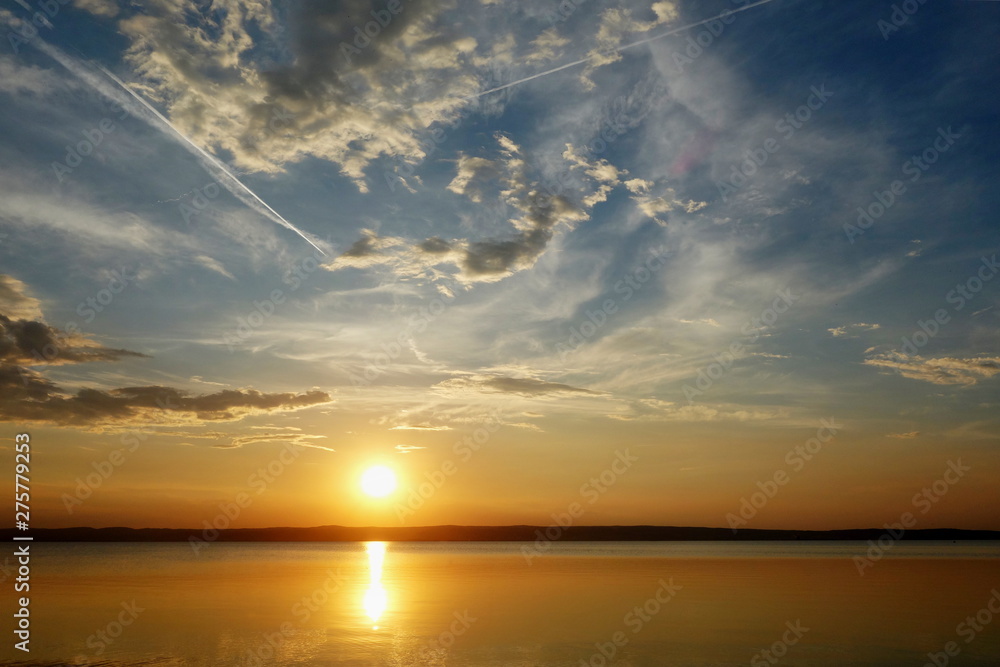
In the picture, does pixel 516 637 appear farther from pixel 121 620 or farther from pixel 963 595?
pixel 963 595

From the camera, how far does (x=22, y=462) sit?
72.1 ft

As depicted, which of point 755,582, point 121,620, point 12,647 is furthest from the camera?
point 755,582

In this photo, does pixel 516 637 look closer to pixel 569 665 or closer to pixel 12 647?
pixel 569 665

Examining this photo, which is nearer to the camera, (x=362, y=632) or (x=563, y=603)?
(x=362, y=632)

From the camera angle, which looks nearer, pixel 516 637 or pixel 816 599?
pixel 516 637

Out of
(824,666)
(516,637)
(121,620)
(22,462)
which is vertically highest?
(22,462)

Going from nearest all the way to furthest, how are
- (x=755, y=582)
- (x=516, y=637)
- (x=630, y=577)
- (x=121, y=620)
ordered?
(x=516, y=637) < (x=121, y=620) < (x=755, y=582) < (x=630, y=577)

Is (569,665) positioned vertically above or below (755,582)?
below

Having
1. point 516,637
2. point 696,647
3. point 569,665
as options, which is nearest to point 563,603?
point 516,637

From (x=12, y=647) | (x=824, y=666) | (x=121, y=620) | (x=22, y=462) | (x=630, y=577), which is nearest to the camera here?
(x=22, y=462)

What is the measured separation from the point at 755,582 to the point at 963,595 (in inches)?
626

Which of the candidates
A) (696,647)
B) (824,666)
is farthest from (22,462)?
(824,666)

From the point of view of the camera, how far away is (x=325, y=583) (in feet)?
193

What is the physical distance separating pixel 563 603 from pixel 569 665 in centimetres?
1848
